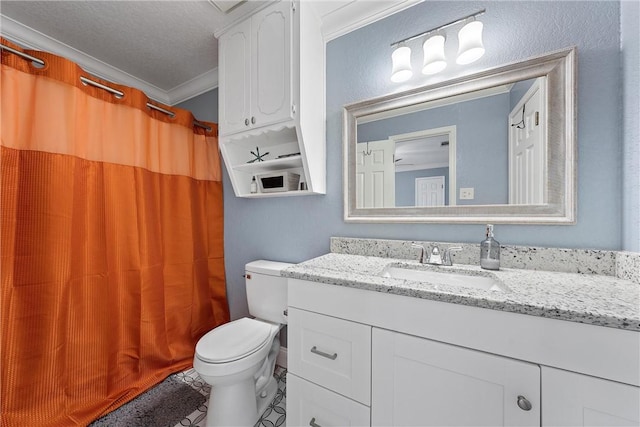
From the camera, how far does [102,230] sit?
1.47 meters

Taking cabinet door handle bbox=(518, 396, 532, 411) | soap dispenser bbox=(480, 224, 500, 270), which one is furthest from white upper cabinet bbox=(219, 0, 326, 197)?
cabinet door handle bbox=(518, 396, 532, 411)

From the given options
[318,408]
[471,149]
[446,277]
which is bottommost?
[318,408]

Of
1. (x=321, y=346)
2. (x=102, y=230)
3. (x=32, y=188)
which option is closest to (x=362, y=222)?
(x=321, y=346)

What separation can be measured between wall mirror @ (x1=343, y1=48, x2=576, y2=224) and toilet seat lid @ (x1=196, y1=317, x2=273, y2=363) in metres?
0.86

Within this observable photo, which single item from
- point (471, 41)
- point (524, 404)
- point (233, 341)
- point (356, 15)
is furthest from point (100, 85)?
point (524, 404)

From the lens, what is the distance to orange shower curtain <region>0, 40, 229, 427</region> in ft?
3.83

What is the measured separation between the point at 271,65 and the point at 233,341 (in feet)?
5.17

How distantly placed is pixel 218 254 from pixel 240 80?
54.3 inches

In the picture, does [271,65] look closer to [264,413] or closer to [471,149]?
[471,149]

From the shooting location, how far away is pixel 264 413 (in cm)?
139

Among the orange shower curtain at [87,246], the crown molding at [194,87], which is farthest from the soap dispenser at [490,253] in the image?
the crown molding at [194,87]

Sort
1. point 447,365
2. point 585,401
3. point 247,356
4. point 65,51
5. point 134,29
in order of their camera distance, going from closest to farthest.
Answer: point 585,401
point 447,365
point 247,356
point 134,29
point 65,51

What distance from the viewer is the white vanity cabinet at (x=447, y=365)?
58 cm

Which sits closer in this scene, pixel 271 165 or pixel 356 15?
pixel 356 15
